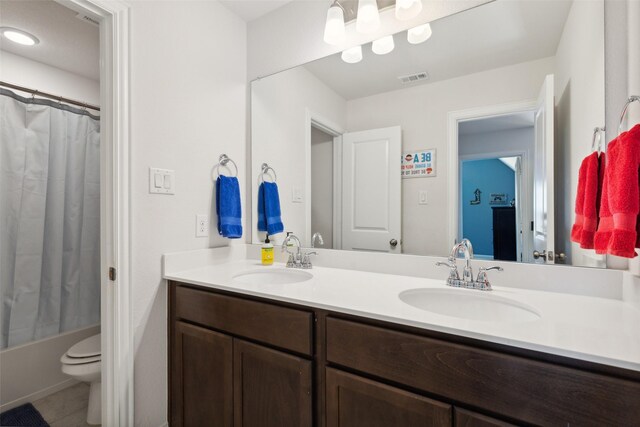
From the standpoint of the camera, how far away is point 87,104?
2.18 m

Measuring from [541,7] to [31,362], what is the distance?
3272 millimetres

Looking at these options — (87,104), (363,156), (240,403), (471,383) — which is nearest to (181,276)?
(240,403)

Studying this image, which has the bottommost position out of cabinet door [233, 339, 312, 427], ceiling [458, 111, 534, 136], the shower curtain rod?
cabinet door [233, 339, 312, 427]

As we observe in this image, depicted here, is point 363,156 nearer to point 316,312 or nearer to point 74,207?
point 316,312

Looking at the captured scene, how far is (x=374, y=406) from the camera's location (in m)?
0.84

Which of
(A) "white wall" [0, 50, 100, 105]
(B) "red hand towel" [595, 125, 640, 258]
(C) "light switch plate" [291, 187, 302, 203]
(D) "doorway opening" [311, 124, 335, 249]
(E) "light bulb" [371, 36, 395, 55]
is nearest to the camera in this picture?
(B) "red hand towel" [595, 125, 640, 258]

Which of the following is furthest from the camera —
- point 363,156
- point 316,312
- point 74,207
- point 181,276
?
point 74,207

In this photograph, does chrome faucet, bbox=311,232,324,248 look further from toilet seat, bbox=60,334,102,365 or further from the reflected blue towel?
toilet seat, bbox=60,334,102,365

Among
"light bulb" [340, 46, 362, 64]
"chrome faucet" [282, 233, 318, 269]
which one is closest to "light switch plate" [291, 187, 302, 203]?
"chrome faucet" [282, 233, 318, 269]

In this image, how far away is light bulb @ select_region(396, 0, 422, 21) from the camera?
4.16 ft

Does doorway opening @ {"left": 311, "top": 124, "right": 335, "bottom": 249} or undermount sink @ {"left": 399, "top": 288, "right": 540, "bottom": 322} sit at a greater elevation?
doorway opening @ {"left": 311, "top": 124, "right": 335, "bottom": 249}

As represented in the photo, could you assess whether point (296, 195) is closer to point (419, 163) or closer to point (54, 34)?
point (419, 163)

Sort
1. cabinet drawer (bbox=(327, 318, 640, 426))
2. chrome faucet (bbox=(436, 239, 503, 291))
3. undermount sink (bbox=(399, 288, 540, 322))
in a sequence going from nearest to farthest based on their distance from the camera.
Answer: cabinet drawer (bbox=(327, 318, 640, 426))
undermount sink (bbox=(399, 288, 540, 322))
chrome faucet (bbox=(436, 239, 503, 291))

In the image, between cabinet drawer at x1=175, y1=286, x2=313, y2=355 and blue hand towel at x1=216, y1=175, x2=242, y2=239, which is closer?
cabinet drawer at x1=175, y1=286, x2=313, y2=355
